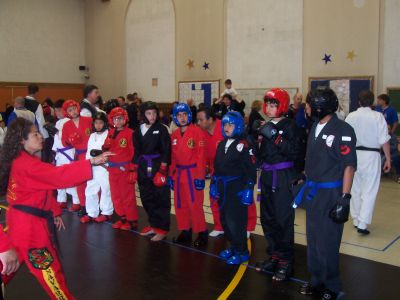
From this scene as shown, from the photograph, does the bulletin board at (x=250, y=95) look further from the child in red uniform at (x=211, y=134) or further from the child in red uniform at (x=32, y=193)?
the child in red uniform at (x=32, y=193)

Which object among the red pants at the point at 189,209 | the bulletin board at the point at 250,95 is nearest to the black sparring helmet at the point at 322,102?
the red pants at the point at 189,209

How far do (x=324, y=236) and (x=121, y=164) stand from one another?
3194mm

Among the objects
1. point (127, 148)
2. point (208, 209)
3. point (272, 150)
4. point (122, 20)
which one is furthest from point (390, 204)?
point (122, 20)

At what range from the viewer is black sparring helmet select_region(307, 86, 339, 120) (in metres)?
3.57

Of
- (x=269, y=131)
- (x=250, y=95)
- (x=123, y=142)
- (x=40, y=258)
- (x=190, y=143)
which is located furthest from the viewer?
(x=250, y=95)

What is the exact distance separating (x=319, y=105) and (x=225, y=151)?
1302 mm

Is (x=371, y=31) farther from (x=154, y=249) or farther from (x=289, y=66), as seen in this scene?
(x=154, y=249)

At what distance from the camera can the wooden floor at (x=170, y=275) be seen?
12.9ft

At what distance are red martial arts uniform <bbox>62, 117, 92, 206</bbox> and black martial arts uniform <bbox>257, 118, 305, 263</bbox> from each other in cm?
338

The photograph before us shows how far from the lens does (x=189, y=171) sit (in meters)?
5.16

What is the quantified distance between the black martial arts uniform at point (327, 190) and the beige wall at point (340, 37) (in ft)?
27.3

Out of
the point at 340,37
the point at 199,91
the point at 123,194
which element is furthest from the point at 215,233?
the point at 199,91

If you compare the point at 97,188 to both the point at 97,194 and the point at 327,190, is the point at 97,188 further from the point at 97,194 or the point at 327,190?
the point at 327,190

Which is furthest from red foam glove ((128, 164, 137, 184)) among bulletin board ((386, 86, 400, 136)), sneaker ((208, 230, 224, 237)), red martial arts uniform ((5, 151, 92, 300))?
bulletin board ((386, 86, 400, 136))
